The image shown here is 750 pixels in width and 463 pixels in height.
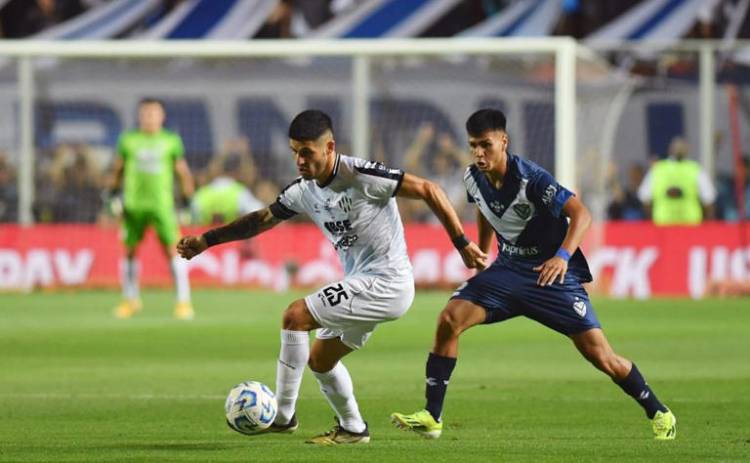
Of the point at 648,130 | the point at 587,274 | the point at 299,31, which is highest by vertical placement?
the point at 299,31

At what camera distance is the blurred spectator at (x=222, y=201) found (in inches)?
1106

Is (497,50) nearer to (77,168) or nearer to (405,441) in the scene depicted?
(77,168)

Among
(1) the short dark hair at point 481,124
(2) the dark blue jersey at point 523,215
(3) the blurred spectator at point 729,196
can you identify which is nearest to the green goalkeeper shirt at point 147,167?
(2) the dark blue jersey at point 523,215

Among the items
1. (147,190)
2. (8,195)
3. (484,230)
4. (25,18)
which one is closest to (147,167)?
(147,190)

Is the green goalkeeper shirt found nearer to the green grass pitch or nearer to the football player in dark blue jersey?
the green grass pitch

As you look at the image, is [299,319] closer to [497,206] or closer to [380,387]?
[497,206]

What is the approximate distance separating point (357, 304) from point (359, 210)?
0.53 m

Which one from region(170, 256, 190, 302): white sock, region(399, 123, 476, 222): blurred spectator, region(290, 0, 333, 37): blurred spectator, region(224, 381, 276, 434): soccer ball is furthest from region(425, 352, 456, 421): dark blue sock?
region(290, 0, 333, 37): blurred spectator

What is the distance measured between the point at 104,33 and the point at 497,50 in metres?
11.4

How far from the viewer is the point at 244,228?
1034cm

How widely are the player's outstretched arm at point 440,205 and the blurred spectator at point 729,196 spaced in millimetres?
21572

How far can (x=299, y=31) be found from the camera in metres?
35.8

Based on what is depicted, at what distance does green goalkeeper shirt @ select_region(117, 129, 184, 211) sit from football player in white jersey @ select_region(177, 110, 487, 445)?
10718 mm

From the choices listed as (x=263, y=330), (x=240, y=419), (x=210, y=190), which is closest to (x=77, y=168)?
(x=210, y=190)
